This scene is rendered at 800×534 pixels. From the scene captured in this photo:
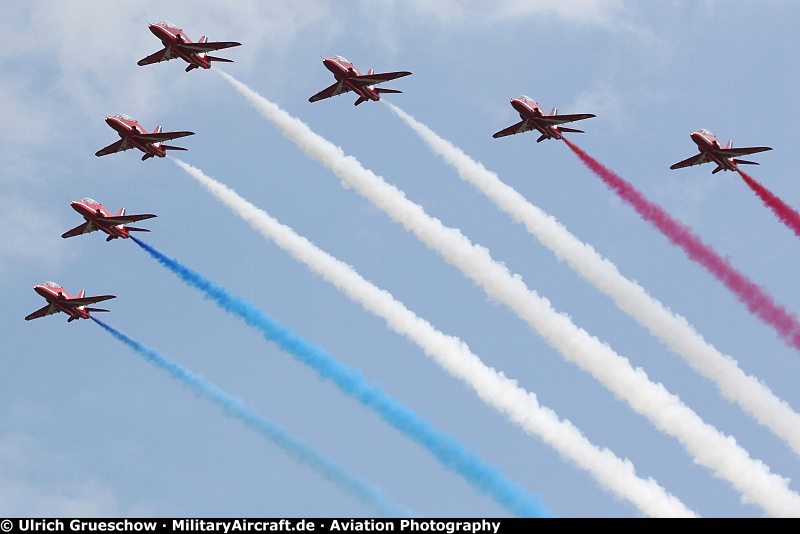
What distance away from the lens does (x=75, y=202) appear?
12462cm

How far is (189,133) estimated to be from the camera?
119812mm

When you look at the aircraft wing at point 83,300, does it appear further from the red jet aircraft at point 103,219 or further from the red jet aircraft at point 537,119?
the red jet aircraft at point 537,119

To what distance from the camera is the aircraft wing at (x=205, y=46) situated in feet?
392

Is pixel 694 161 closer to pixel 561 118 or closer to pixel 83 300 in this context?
pixel 561 118

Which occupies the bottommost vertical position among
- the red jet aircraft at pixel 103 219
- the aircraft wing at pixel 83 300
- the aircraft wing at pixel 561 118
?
the aircraft wing at pixel 83 300

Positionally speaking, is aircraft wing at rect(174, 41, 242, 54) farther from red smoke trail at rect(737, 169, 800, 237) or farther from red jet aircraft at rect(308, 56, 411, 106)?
red smoke trail at rect(737, 169, 800, 237)

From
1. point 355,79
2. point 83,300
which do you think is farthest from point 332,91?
point 83,300

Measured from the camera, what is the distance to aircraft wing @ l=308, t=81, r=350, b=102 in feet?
404

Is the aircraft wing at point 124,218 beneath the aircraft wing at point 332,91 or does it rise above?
beneath

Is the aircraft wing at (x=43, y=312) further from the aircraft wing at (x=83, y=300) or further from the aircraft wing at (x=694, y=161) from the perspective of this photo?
the aircraft wing at (x=694, y=161)
